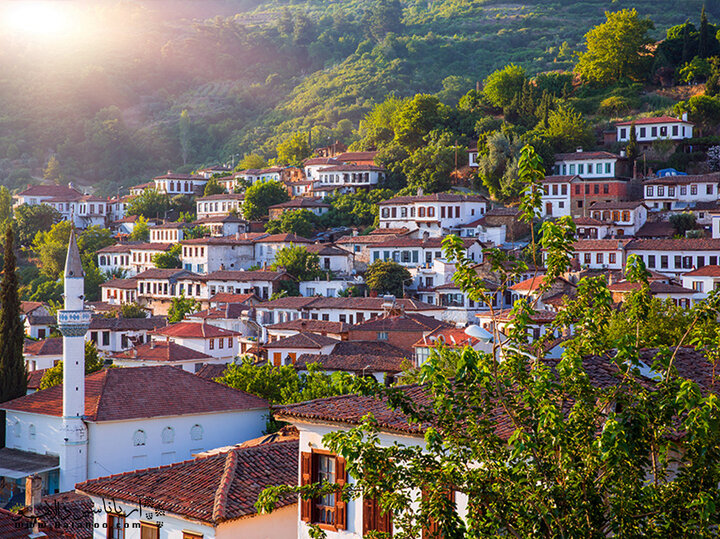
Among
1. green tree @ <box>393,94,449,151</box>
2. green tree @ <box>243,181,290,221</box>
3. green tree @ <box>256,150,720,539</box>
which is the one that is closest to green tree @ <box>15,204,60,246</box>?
green tree @ <box>243,181,290,221</box>

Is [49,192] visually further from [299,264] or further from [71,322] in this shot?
[71,322]

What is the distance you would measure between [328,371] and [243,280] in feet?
82.9

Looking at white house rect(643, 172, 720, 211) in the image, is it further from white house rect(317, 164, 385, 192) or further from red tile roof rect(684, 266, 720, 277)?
white house rect(317, 164, 385, 192)

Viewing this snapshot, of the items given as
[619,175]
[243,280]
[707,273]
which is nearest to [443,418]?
[707,273]

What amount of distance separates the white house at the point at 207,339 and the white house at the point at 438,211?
63.5 feet

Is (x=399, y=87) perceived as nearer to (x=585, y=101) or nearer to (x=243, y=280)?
(x=585, y=101)

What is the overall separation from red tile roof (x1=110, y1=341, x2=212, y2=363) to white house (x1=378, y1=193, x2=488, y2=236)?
2344cm

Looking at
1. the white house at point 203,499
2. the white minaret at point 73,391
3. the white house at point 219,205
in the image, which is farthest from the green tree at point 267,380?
the white house at point 219,205

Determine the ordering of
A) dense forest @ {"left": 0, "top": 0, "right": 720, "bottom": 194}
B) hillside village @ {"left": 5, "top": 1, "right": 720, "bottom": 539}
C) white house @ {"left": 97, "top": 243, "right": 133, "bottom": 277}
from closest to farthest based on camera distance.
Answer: hillside village @ {"left": 5, "top": 1, "right": 720, "bottom": 539}, white house @ {"left": 97, "top": 243, "right": 133, "bottom": 277}, dense forest @ {"left": 0, "top": 0, "right": 720, "bottom": 194}

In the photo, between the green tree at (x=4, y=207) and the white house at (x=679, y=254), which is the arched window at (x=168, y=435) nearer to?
the white house at (x=679, y=254)

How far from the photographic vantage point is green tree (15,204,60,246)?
86625 millimetres

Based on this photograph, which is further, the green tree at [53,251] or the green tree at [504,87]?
the green tree at [504,87]

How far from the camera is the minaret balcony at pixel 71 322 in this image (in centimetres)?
2888

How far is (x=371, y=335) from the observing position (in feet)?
151
